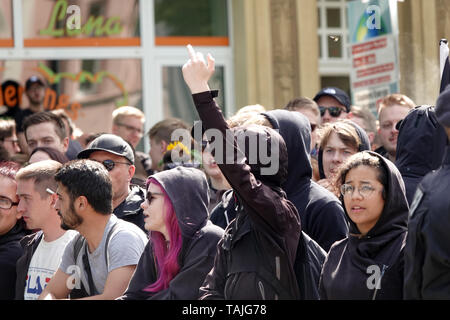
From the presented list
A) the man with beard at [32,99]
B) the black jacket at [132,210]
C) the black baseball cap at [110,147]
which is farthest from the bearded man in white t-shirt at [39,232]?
the man with beard at [32,99]

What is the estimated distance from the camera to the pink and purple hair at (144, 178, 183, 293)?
4.89m

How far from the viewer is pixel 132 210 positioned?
6.03 metres

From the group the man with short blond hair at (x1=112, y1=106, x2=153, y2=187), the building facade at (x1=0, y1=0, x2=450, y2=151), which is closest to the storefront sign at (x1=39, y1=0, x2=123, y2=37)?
the building facade at (x1=0, y1=0, x2=450, y2=151)

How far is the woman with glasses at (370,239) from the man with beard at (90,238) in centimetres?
125

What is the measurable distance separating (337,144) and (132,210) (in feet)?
4.54

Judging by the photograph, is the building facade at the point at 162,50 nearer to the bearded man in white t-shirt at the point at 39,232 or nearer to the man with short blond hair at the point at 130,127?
the man with short blond hair at the point at 130,127

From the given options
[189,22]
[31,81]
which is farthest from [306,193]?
[189,22]

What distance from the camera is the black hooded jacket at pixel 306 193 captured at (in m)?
5.05

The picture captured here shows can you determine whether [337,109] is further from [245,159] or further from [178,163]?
[245,159]

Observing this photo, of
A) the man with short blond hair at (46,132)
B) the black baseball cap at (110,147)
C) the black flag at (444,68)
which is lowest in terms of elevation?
the black baseball cap at (110,147)
